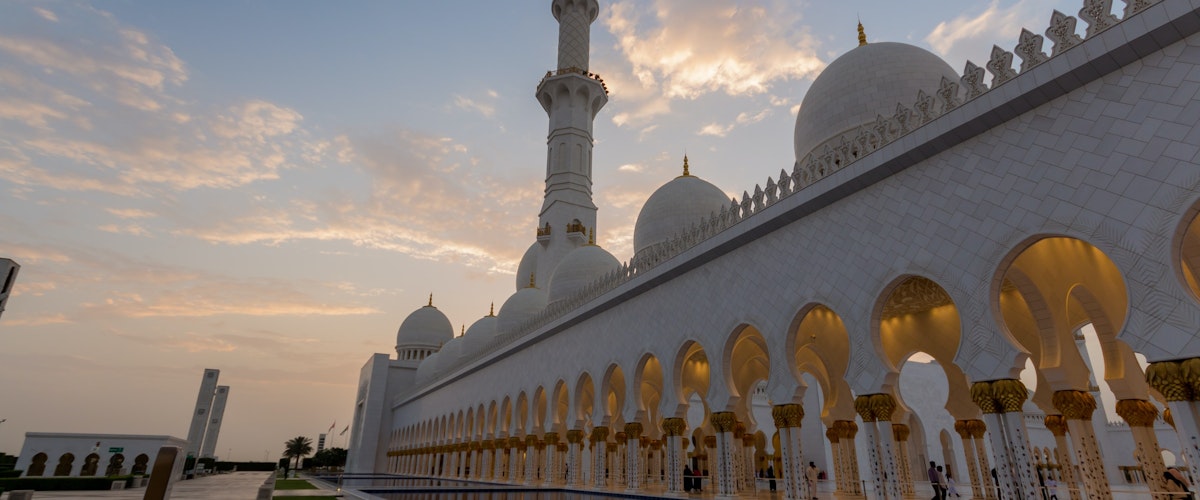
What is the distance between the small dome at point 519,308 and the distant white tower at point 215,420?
87.3ft

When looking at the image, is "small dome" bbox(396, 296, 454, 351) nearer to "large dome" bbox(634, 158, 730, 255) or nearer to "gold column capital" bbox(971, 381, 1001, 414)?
"large dome" bbox(634, 158, 730, 255)

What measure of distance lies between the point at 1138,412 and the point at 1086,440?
1.17 meters

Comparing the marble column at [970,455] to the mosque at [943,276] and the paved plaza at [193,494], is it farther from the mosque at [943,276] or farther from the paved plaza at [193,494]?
the paved plaza at [193,494]

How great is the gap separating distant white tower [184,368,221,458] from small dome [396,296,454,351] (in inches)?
429

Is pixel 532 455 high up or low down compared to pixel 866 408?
down

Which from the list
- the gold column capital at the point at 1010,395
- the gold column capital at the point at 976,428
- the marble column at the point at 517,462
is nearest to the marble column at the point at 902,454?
the gold column capital at the point at 976,428

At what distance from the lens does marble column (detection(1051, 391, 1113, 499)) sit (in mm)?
7938

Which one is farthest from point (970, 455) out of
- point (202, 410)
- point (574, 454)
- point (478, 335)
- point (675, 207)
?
point (202, 410)

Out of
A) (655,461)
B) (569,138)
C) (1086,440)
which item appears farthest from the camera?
(569,138)

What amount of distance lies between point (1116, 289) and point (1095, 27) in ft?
13.9

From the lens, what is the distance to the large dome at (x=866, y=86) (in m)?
12.0

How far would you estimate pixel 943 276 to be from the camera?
7.97m

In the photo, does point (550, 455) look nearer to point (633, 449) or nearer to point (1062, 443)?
point (633, 449)

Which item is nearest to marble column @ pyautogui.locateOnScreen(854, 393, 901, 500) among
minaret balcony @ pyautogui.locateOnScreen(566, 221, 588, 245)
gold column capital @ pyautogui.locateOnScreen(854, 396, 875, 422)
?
gold column capital @ pyautogui.locateOnScreen(854, 396, 875, 422)
